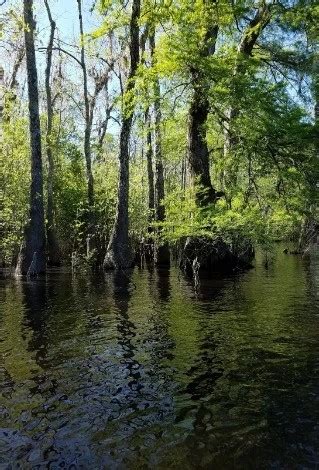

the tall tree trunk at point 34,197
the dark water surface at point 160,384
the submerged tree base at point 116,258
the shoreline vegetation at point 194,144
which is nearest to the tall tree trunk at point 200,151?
the shoreline vegetation at point 194,144

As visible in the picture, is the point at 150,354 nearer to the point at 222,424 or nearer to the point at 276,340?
the point at 276,340

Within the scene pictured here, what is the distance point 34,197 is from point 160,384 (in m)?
12.4

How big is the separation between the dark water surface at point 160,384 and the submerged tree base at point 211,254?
5.63 meters

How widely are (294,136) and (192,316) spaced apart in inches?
282

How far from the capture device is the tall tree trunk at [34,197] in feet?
53.8

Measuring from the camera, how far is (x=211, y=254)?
17172mm

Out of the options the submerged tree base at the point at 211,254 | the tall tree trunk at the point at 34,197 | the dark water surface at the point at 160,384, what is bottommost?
the dark water surface at the point at 160,384

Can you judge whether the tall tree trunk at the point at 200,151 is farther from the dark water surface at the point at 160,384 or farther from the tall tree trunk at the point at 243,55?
the dark water surface at the point at 160,384

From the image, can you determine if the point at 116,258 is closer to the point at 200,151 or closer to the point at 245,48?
the point at 200,151

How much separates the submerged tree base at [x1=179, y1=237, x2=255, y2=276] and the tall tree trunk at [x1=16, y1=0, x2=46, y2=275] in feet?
17.0

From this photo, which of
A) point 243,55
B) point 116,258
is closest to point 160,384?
point 243,55

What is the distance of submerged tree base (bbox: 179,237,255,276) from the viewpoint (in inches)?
659

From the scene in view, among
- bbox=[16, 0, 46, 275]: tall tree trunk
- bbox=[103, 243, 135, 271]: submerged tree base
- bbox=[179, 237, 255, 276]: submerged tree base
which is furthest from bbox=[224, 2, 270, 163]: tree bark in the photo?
bbox=[16, 0, 46, 275]: tall tree trunk

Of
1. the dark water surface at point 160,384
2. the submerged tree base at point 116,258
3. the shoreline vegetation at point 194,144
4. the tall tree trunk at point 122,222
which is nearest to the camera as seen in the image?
the dark water surface at point 160,384
